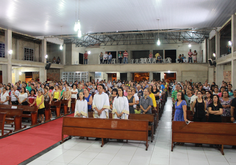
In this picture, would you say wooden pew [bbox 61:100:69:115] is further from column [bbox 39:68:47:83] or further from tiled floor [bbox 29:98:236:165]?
column [bbox 39:68:47:83]

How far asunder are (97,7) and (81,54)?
1924 cm

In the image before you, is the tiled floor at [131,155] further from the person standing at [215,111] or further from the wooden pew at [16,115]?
the wooden pew at [16,115]

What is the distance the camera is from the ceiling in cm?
1089

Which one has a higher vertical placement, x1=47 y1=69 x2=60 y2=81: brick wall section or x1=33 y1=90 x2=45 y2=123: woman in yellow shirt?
x1=47 y1=69 x2=60 y2=81: brick wall section

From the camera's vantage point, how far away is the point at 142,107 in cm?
695

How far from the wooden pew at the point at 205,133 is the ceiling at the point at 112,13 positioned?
7517 mm

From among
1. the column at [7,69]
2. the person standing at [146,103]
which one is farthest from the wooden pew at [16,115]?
the column at [7,69]

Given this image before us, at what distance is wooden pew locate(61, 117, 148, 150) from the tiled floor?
32cm

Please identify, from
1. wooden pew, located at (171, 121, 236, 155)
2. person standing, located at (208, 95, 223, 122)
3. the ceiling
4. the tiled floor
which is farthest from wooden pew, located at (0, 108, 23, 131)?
person standing, located at (208, 95, 223, 122)

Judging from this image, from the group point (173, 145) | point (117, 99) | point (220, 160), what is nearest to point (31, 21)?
point (117, 99)

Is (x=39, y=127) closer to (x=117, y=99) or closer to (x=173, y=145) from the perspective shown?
(x=117, y=99)

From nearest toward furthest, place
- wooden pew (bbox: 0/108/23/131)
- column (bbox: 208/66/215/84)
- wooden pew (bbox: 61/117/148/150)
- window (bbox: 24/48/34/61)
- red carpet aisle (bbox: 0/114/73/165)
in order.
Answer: red carpet aisle (bbox: 0/114/73/165), wooden pew (bbox: 61/117/148/150), wooden pew (bbox: 0/108/23/131), column (bbox: 208/66/215/84), window (bbox: 24/48/34/61)

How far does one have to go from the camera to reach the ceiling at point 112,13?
10.9 m

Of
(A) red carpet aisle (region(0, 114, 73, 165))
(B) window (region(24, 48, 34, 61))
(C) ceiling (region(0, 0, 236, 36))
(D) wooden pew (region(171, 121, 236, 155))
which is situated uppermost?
(C) ceiling (region(0, 0, 236, 36))
